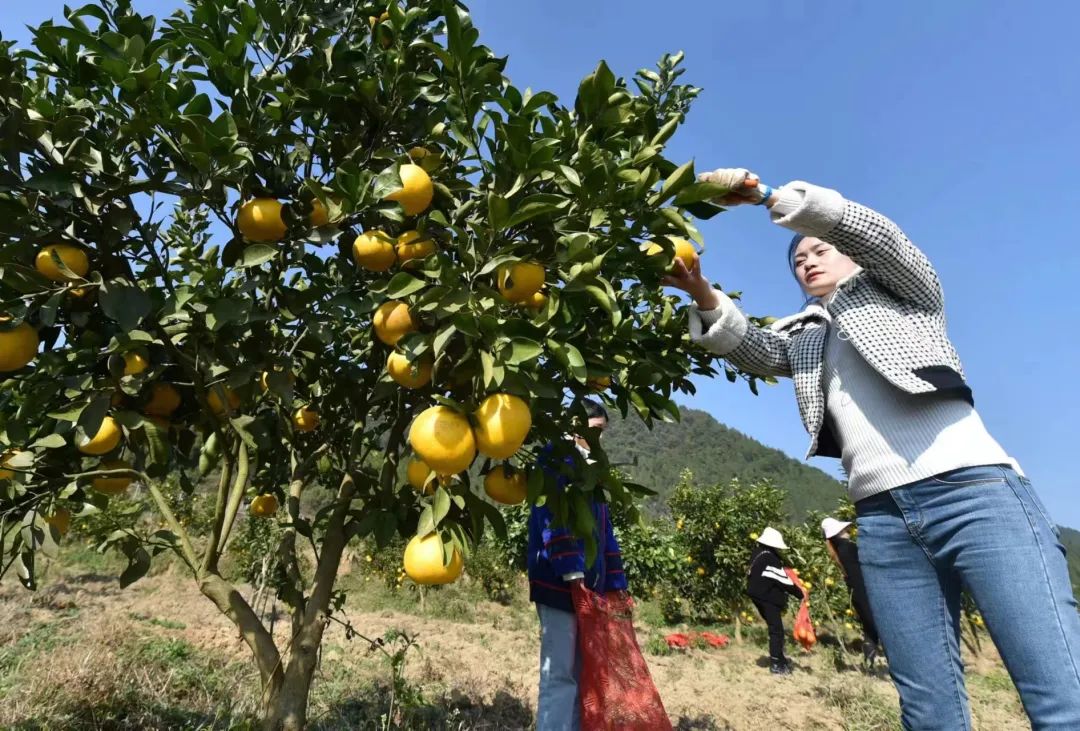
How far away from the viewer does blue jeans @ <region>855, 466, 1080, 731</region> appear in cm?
111

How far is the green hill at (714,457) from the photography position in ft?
292

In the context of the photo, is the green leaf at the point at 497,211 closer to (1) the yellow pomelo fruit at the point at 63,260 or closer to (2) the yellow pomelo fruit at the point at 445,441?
(2) the yellow pomelo fruit at the point at 445,441

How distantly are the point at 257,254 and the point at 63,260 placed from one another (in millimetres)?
390

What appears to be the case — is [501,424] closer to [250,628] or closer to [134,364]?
[134,364]


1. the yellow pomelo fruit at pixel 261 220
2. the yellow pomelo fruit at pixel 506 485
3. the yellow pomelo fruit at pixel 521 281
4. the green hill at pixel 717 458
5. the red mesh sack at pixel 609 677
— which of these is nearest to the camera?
the yellow pomelo fruit at pixel 521 281

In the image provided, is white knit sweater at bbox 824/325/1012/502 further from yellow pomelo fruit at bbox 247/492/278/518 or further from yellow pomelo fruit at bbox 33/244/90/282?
yellow pomelo fruit at bbox 247/492/278/518

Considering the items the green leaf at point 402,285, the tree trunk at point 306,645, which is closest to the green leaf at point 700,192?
the green leaf at point 402,285

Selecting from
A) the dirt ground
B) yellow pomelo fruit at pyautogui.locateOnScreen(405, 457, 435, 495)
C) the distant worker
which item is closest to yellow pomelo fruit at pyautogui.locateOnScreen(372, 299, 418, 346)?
yellow pomelo fruit at pyautogui.locateOnScreen(405, 457, 435, 495)

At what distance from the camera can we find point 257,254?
1.30 metres

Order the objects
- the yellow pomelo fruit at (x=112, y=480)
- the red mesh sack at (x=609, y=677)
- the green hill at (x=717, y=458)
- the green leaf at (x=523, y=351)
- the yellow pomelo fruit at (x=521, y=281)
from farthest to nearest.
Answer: the green hill at (x=717, y=458) → the red mesh sack at (x=609, y=677) → the yellow pomelo fruit at (x=112, y=480) → the yellow pomelo fruit at (x=521, y=281) → the green leaf at (x=523, y=351)

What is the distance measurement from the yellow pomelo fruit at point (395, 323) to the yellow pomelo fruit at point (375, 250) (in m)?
0.11

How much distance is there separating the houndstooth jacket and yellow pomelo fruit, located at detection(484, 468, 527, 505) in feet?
2.27

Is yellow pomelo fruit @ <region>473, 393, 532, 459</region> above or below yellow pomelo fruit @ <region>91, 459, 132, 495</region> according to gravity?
above

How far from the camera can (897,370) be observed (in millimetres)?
1317
